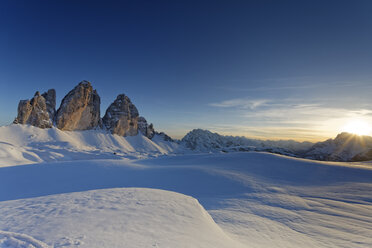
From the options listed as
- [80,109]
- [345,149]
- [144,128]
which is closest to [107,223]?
[80,109]

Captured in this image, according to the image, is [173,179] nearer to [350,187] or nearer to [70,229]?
[70,229]

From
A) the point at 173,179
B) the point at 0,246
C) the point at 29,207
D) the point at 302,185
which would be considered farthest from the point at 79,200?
the point at 302,185

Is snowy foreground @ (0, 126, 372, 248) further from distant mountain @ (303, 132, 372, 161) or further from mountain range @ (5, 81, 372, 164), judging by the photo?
distant mountain @ (303, 132, 372, 161)

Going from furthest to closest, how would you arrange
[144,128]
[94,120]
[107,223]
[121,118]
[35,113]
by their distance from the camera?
[144,128] < [121,118] < [94,120] < [35,113] < [107,223]

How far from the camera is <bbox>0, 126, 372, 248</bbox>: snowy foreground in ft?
12.5

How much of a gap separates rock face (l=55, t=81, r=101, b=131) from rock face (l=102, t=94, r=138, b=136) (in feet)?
25.1

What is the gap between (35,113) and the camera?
67.4 m

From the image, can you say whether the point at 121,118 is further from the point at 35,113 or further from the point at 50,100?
the point at 35,113

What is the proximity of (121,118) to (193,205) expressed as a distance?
10495 centimetres

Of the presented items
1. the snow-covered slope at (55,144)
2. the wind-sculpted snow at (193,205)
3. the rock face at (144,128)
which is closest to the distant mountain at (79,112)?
the rock face at (144,128)

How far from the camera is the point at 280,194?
11.5 metres

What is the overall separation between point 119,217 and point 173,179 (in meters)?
9.88

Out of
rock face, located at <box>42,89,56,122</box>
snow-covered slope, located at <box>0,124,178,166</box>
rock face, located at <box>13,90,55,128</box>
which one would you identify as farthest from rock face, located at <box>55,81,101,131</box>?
rock face, located at <box>13,90,55,128</box>

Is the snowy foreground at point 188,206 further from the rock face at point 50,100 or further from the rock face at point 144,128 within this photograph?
the rock face at point 144,128
